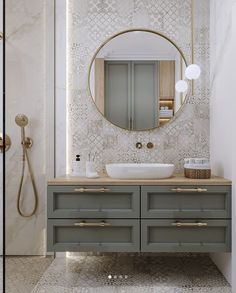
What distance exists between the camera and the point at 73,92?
2.81m

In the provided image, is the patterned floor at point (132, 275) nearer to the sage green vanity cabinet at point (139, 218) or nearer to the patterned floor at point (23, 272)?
the patterned floor at point (23, 272)

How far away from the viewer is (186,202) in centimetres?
222

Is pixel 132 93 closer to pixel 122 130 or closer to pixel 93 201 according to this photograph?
pixel 122 130

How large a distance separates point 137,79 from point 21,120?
48.6 inches

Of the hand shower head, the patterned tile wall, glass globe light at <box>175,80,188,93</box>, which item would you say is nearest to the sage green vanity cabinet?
the hand shower head

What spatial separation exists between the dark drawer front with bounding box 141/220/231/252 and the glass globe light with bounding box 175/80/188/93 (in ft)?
3.83

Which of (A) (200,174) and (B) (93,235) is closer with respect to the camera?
(B) (93,235)

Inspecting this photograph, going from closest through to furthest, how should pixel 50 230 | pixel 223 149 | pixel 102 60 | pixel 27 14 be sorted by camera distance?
pixel 27 14 → pixel 50 230 → pixel 223 149 → pixel 102 60

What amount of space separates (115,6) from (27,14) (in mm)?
1059

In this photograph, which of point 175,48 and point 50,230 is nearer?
point 50,230

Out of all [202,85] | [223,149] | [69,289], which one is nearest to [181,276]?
[69,289]

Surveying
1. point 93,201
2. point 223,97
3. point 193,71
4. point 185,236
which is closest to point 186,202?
point 185,236

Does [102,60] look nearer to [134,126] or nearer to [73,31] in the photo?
[73,31]

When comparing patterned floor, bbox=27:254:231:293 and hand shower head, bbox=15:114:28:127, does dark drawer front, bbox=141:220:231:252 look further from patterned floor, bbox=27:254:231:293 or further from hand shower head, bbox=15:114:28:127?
hand shower head, bbox=15:114:28:127
